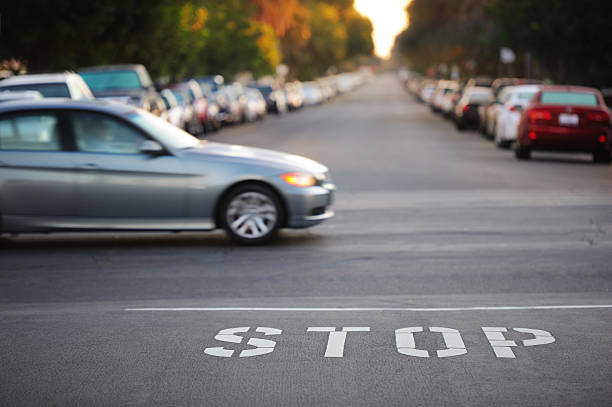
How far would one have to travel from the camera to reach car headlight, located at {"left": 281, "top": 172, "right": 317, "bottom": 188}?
40.4 ft

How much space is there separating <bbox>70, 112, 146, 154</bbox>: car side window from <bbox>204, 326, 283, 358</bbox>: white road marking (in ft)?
15.4

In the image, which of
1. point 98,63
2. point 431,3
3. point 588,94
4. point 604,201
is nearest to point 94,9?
point 98,63

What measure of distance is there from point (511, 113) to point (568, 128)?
14.8 ft

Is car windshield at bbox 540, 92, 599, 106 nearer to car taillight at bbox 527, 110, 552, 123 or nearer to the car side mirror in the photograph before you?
car taillight at bbox 527, 110, 552, 123

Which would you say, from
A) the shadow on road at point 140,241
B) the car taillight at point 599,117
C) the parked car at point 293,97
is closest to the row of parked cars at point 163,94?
the parked car at point 293,97

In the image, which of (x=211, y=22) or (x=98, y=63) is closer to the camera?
(x=98, y=63)

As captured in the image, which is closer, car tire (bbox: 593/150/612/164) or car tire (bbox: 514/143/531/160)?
car tire (bbox: 593/150/612/164)

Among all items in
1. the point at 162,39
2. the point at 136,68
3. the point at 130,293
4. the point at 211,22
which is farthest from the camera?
the point at 211,22

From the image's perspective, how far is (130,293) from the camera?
973 centimetres

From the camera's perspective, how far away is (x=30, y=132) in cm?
1249

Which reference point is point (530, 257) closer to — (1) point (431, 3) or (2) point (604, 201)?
(2) point (604, 201)

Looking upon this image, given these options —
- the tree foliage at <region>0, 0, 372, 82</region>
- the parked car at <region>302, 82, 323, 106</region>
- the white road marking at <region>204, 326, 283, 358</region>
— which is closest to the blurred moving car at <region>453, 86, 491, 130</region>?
the tree foliage at <region>0, 0, 372, 82</region>

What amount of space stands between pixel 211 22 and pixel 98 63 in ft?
95.7

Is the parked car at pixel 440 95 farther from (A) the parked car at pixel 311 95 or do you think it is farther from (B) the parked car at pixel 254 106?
(A) the parked car at pixel 311 95
